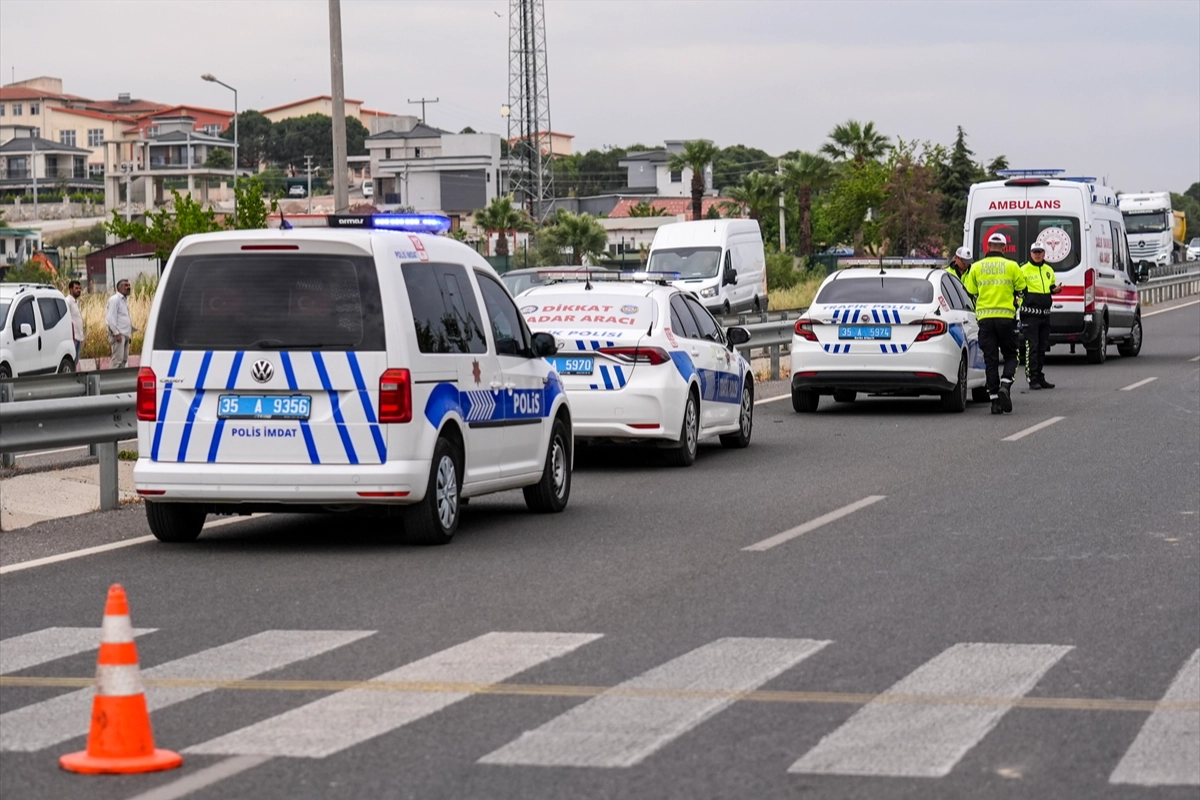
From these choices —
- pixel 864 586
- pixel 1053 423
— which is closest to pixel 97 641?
pixel 864 586

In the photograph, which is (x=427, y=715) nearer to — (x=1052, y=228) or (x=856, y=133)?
(x=1052, y=228)

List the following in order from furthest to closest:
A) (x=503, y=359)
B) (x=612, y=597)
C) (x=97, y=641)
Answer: (x=503, y=359), (x=612, y=597), (x=97, y=641)

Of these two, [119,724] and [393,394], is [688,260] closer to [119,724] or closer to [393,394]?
[393,394]

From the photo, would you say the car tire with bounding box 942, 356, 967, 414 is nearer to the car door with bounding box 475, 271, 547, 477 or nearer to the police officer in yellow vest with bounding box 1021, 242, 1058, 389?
the police officer in yellow vest with bounding box 1021, 242, 1058, 389

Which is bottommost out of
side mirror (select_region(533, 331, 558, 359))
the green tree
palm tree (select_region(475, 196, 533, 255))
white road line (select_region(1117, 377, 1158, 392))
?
white road line (select_region(1117, 377, 1158, 392))

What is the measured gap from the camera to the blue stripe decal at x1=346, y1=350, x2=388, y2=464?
10.7 meters

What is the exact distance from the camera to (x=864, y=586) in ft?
31.0

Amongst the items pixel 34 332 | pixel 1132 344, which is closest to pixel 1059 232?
pixel 1132 344

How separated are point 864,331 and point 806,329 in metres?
0.66

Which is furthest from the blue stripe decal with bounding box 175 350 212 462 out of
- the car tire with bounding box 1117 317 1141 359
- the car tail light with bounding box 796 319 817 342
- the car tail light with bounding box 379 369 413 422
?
the car tire with bounding box 1117 317 1141 359

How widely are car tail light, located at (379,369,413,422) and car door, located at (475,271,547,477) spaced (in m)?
1.42

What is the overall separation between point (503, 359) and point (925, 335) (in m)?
9.29

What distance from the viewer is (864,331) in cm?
2067

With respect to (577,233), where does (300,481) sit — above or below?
below
